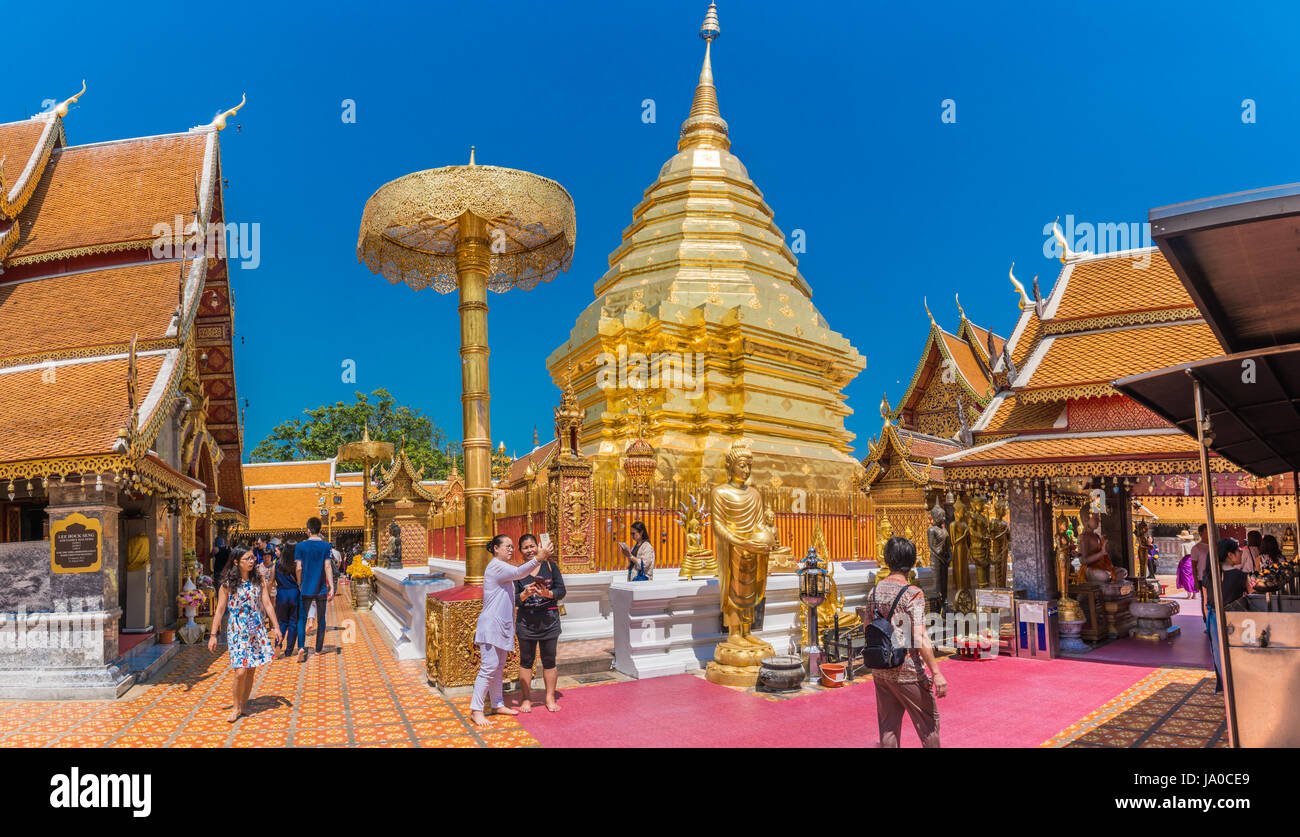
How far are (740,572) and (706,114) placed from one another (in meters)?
14.0

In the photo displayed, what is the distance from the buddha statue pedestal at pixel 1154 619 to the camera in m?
10.1

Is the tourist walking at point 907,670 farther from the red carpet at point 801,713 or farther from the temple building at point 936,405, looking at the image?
the temple building at point 936,405

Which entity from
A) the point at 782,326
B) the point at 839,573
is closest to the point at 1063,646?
the point at 839,573

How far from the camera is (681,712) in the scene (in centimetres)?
632

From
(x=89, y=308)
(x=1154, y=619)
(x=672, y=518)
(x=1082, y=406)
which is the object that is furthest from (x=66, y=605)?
(x=1154, y=619)

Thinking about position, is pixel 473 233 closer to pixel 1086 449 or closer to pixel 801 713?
pixel 801 713

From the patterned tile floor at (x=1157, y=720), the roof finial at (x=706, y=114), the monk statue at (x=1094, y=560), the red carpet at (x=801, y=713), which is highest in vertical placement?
the roof finial at (x=706, y=114)

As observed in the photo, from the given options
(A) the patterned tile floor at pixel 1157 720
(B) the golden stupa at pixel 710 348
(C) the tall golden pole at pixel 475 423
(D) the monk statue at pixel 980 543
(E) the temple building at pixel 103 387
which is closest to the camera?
(A) the patterned tile floor at pixel 1157 720

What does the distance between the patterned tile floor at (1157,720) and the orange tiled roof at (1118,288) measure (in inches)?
172

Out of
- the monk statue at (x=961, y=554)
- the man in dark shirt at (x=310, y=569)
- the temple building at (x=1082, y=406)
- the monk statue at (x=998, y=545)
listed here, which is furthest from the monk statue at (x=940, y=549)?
the man in dark shirt at (x=310, y=569)

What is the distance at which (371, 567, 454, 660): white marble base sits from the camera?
9.07 meters

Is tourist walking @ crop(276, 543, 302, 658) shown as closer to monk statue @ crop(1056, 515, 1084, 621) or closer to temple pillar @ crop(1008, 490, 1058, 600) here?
temple pillar @ crop(1008, 490, 1058, 600)

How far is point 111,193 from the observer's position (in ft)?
38.0
